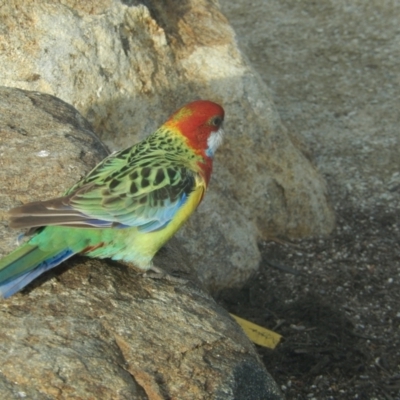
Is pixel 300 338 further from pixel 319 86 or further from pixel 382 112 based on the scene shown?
pixel 319 86

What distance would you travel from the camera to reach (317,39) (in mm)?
10625

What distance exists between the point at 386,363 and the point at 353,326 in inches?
17.1

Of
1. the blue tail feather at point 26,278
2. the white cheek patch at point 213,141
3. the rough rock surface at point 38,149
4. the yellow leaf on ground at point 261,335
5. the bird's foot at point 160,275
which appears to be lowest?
the yellow leaf on ground at point 261,335

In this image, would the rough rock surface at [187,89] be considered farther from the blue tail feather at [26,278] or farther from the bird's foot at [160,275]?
the blue tail feather at [26,278]

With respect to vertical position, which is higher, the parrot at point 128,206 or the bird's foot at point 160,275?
the parrot at point 128,206

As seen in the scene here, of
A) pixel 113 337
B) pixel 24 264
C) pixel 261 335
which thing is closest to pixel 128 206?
pixel 24 264

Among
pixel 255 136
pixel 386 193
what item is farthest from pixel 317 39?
pixel 255 136

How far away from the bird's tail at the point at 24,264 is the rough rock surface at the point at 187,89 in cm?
229

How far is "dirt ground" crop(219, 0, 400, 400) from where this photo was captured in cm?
524

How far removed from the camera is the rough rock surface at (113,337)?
2834mm

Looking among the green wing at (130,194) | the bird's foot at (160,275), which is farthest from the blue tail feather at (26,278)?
the bird's foot at (160,275)

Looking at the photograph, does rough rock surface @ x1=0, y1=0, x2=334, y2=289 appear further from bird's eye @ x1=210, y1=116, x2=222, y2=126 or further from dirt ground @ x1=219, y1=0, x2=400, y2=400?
bird's eye @ x1=210, y1=116, x2=222, y2=126

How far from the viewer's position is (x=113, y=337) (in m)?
3.12

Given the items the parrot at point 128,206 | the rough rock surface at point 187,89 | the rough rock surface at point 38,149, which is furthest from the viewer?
the rough rock surface at point 187,89
